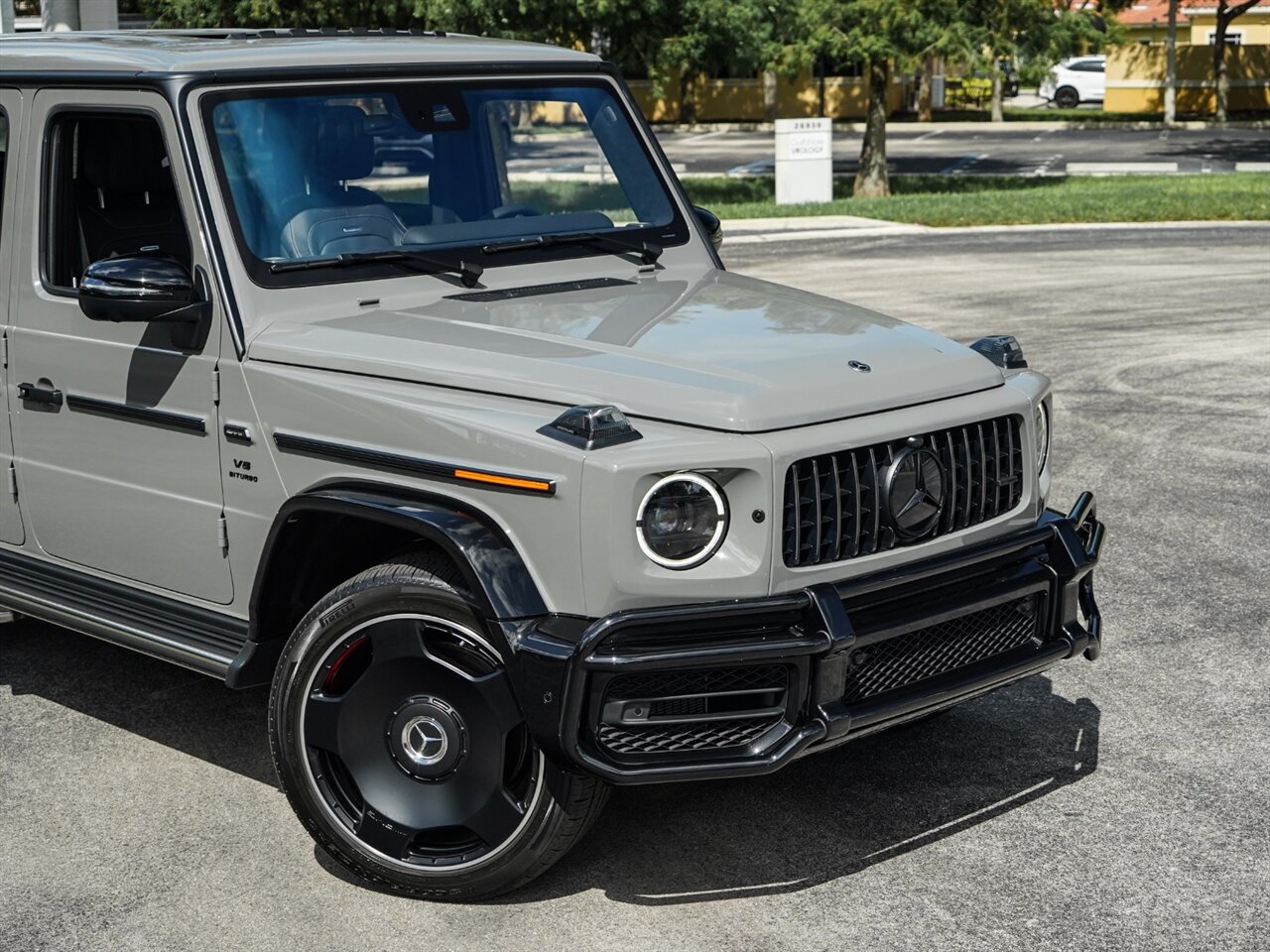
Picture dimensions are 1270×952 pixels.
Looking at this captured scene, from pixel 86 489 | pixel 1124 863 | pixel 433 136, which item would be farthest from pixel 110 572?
pixel 1124 863

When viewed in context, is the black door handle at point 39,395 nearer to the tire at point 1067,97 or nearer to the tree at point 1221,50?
the tree at point 1221,50

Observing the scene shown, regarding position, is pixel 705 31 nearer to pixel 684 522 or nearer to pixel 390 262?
pixel 390 262

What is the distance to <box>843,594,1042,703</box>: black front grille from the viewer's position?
4113 mm

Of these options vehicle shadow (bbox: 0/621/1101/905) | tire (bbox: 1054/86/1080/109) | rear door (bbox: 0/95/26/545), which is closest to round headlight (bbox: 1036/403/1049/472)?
vehicle shadow (bbox: 0/621/1101/905)

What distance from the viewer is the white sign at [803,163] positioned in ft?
87.3

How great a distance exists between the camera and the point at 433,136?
5.31m

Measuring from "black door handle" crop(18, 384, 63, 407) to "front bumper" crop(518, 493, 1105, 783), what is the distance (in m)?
2.00

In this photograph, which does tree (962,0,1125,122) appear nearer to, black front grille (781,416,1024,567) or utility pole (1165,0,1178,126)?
black front grille (781,416,1024,567)

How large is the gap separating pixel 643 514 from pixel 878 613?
0.66 meters

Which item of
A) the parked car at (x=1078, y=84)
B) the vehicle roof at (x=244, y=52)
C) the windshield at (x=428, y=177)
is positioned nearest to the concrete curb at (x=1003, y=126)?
the parked car at (x=1078, y=84)

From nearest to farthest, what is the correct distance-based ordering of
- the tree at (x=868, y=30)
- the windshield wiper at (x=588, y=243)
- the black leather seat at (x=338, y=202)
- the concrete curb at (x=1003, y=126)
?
the black leather seat at (x=338, y=202) < the windshield wiper at (x=588, y=243) < the tree at (x=868, y=30) < the concrete curb at (x=1003, y=126)

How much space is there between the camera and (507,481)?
156 inches

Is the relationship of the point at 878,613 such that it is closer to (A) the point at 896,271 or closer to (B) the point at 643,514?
(B) the point at 643,514

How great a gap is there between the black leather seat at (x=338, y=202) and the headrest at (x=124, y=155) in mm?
396
